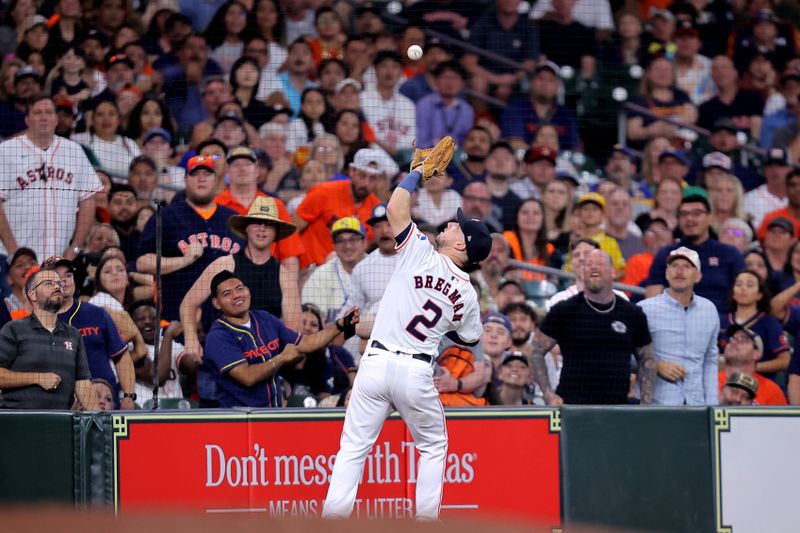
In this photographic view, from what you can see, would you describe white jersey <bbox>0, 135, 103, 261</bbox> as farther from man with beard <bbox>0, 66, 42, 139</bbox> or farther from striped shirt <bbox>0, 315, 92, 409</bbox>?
striped shirt <bbox>0, 315, 92, 409</bbox>

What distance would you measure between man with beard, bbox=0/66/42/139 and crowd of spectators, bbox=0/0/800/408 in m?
0.02

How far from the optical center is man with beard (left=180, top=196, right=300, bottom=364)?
930 centimetres

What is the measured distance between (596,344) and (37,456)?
3.91 m

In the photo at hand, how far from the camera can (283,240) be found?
33.6ft

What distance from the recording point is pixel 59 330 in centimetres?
844

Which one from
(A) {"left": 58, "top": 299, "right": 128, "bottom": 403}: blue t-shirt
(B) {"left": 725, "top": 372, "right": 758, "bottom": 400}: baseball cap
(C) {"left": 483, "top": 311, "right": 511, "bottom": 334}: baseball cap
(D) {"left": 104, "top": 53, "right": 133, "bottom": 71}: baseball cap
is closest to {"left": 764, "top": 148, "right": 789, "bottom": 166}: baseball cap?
(B) {"left": 725, "top": 372, "right": 758, "bottom": 400}: baseball cap

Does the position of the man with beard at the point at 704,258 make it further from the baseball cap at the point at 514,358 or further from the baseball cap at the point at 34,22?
the baseball cap at the point at 34,22

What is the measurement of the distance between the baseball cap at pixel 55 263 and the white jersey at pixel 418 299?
8.20ft

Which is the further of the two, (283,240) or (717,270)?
(717,270)

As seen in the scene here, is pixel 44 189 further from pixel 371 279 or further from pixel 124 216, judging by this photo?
pixel 371 279

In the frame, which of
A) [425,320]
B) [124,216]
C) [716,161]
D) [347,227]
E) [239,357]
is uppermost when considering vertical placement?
[716,161]

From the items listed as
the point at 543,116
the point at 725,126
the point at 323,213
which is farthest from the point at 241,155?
the point at 725,126

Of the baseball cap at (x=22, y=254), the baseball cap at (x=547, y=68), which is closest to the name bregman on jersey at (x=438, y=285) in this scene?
the baseball cap at (x=22, y=254)

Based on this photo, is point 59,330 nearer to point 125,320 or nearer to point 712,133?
point 125,320
